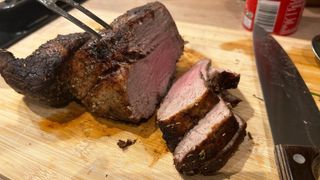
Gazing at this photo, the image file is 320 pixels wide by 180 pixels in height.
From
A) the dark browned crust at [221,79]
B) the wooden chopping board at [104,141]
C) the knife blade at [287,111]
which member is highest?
the dark browned crust at [221,79]

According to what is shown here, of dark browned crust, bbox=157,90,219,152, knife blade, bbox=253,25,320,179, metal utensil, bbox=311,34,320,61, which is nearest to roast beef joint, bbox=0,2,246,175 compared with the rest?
dark browned crust, bbox=157,90,219,152

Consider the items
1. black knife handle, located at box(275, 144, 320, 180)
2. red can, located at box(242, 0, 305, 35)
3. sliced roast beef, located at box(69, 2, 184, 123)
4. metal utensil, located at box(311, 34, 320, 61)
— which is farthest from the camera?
red can, located at box(242, 0, 305, 35)

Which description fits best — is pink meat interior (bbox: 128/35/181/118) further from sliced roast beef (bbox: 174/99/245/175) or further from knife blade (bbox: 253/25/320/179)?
knife blade (bbox: 253/25/320/179)

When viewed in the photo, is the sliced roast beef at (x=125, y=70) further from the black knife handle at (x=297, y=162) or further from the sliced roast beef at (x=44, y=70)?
the black knife handle at (x=297, y=162)

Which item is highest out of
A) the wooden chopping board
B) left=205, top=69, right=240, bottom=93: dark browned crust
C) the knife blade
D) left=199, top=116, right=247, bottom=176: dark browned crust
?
left=205, top=69, right=240, bottom=93: dark browned crust

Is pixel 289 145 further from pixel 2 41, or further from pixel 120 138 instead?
pixel 2 41

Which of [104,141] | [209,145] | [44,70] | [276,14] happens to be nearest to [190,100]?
[209,145]

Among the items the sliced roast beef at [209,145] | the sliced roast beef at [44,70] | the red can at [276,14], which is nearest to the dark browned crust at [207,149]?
the sliced roast beef at [209,145]

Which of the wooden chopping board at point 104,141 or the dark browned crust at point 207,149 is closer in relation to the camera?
the dark browned crust at point 207,149
